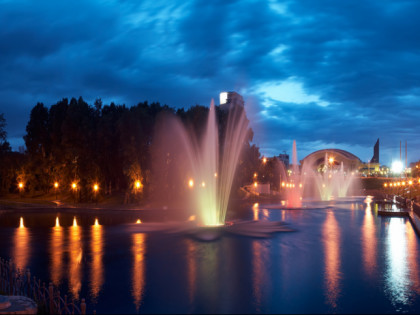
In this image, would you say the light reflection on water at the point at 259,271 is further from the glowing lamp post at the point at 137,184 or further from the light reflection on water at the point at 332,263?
the glowing lamp post at the point at 137,184

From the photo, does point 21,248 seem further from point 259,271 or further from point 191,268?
point 259,271

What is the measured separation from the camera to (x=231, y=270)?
15414 mm

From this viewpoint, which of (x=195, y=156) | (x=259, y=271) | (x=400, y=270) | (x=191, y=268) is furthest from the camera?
(x=195, y=156)

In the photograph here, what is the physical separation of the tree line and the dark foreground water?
27.1 metres

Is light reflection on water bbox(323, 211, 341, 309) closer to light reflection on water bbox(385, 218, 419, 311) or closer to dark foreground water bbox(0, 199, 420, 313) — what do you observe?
dark foreground water bbox(0, 199, 420, 313)

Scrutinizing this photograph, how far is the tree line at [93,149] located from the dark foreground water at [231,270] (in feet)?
88.7

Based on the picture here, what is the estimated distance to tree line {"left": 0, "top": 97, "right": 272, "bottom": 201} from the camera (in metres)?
52.2

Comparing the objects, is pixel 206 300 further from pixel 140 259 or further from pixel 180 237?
pixel 180 237

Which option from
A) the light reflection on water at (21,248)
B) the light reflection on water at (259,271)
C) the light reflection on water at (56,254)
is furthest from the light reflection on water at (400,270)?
the light reflection on water at (21,248)

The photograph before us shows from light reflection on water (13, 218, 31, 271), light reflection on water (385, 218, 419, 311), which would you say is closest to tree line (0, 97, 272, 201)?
light reflection on water (13, 218, 31, 271)

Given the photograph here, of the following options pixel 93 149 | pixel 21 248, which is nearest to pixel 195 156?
pixel 93 149

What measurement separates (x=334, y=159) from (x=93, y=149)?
10989 cm

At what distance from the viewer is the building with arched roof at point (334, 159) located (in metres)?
139

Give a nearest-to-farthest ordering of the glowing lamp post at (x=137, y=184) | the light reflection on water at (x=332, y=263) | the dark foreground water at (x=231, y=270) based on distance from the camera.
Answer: the dark foreground water at (x=231, y=270) → the light reflection on water at (x=332, y=263) → the glowing lamp post at (x=137, y=184)
